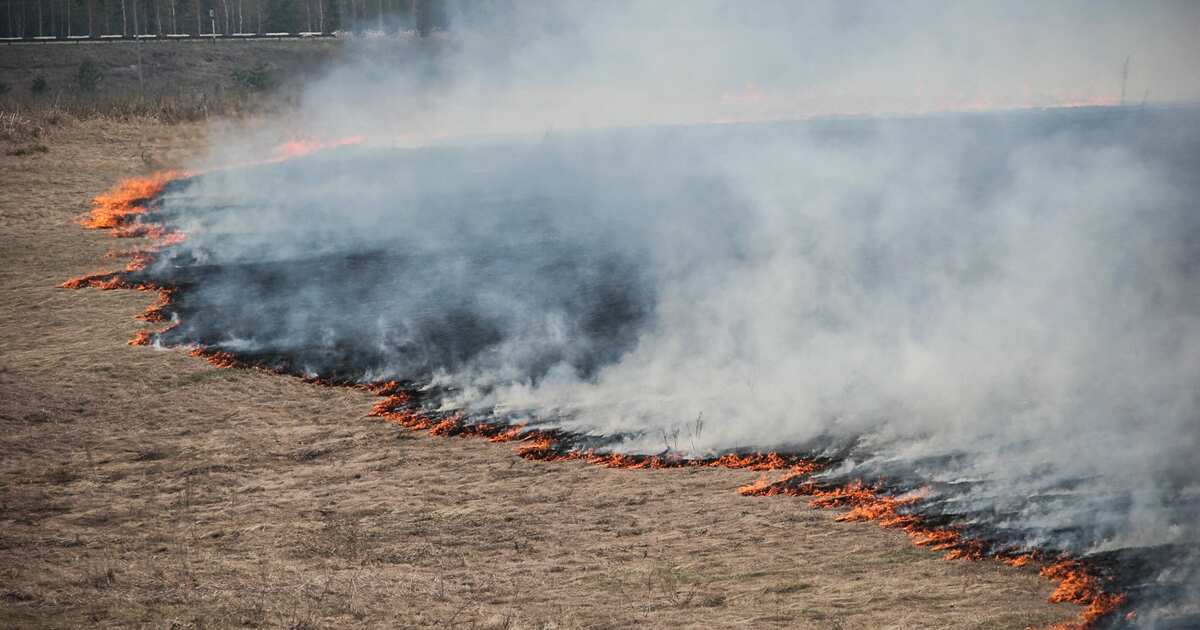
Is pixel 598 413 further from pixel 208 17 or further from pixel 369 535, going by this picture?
pixel 208 17

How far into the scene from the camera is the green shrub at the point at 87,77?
68.8m

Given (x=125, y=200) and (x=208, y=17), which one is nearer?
(x=125, y=200)

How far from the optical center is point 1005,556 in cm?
1172

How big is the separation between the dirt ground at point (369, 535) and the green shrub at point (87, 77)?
189 ft

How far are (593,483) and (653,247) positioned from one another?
19.3 metres

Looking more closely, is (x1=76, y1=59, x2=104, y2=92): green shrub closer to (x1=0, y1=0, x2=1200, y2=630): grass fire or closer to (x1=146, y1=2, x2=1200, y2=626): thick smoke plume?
(x1=146, y1=2, x2=1200, y2=626): thick smoke plume

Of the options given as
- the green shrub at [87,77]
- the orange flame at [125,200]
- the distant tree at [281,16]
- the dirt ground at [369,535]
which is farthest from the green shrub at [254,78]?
the dirt ground at [369,535]

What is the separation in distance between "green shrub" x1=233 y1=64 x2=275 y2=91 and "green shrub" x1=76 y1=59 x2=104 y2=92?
30.0 feet

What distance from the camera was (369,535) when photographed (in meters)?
12.4

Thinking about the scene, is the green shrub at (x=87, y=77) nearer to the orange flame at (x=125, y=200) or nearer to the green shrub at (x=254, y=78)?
the green shrub at (x=254, y=78)

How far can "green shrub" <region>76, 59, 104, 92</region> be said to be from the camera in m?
68.8

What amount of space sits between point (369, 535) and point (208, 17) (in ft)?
377

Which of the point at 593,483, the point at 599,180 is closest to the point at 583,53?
the point at 599,180

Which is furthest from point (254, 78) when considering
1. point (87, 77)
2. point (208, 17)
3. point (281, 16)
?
point (208, 17)
